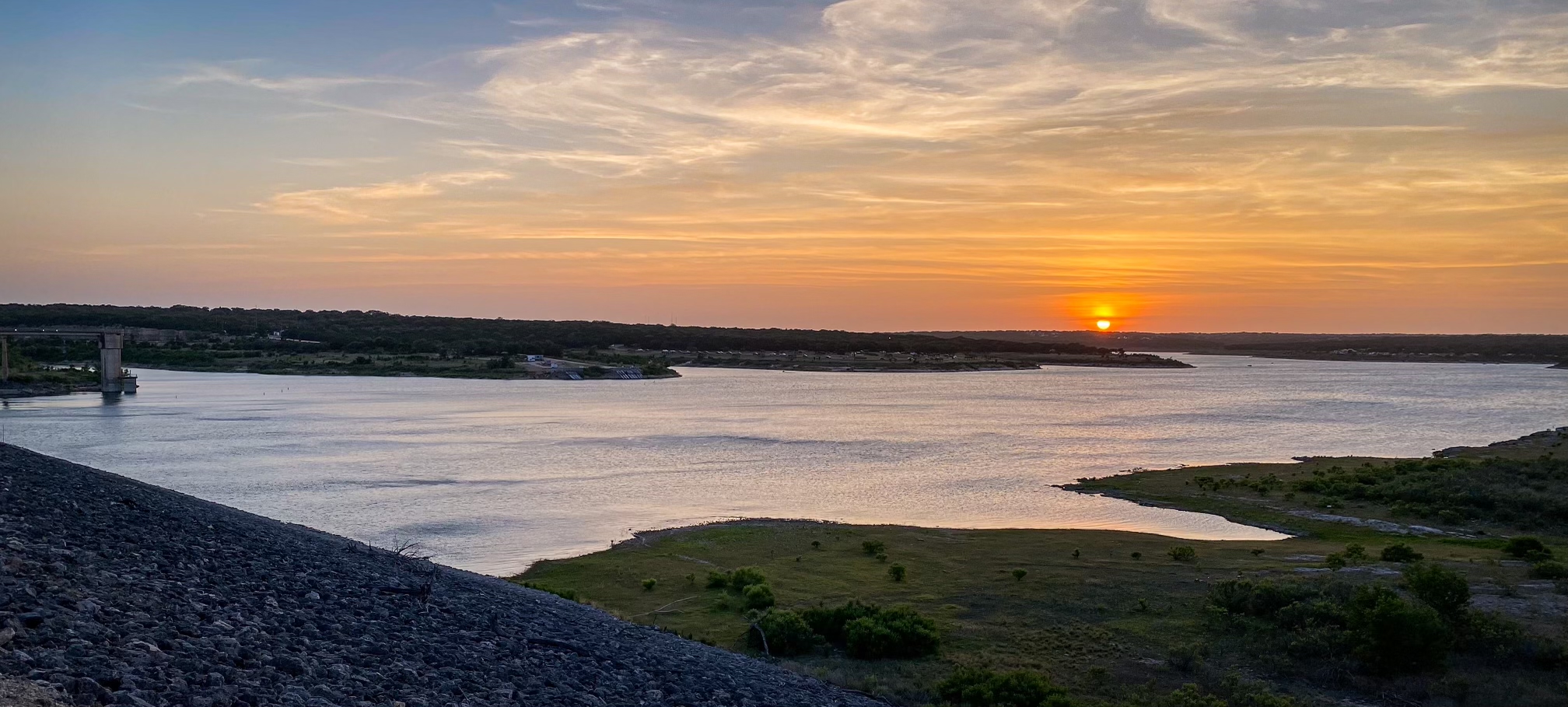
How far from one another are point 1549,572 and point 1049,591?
10616 millimetres

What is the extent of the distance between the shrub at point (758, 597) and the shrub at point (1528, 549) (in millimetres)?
18614

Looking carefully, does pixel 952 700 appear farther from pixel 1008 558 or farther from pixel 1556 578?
pixel 1556 578

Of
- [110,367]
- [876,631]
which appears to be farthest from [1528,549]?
[110,367]

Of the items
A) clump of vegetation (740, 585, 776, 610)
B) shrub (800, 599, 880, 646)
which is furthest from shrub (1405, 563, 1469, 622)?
clump of vegetation (740, 585, 776, 610)

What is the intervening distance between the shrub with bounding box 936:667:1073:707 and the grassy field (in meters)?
0.52

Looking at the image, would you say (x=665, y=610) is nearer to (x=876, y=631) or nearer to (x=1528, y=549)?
(x=876, y=631)

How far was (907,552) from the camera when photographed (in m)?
27.8

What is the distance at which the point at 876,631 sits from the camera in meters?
17.6

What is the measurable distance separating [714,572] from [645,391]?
88.9 m

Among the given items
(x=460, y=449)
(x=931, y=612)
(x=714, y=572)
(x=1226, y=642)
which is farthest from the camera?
(x=460, y=449)

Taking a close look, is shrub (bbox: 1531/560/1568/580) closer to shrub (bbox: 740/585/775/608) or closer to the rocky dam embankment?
shrub (bbox: 740/585/775/608)

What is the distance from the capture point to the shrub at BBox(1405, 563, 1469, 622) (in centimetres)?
1747

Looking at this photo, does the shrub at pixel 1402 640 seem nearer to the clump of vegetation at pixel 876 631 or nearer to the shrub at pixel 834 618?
the clump of vegetation at pixel 876 631

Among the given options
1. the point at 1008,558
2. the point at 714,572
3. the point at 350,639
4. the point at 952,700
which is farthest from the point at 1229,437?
the point at 350,639
